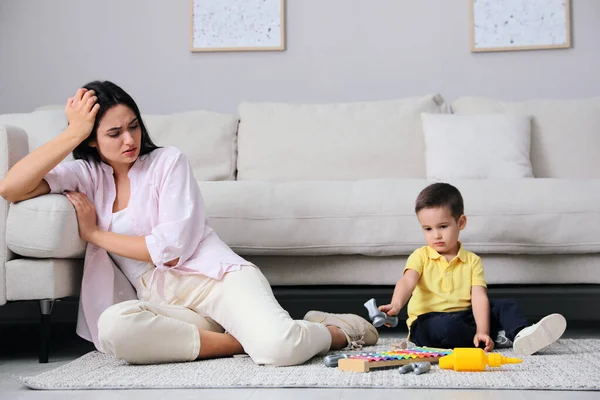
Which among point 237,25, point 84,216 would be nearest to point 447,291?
point 84,216

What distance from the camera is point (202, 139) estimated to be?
11.0 feet

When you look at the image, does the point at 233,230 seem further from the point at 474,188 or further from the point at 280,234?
the point at 474,188

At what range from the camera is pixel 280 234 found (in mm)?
2561

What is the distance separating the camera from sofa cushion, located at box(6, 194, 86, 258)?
2.11 meters

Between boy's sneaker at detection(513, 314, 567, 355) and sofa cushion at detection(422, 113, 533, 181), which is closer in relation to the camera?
boy's sneaker at detection(513, 314, 567, 355)

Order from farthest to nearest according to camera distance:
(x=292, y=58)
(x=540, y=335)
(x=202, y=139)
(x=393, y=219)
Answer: (x=292, y=58) < (x=202, y=139) < (x=393, y=219) < (x=540, y=335)

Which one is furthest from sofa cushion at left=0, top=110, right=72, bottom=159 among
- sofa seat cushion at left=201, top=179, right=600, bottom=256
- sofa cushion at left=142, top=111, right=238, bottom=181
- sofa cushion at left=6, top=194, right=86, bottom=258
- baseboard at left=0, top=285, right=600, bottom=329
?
sofa cushion at left=6, top=194, right=86, bottom=258

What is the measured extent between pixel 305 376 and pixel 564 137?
190cm

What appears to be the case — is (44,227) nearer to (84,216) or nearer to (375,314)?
(84,216)

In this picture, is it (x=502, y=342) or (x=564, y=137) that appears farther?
(x=564, y=137)

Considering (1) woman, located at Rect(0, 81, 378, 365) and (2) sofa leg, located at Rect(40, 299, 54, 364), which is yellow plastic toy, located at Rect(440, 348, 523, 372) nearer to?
(1) woman, located at Rect(0, 81, 378, 365)

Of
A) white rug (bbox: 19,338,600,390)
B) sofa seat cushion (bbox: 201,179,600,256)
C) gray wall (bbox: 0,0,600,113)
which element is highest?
gray wall (bbox: 0,0,600,113)

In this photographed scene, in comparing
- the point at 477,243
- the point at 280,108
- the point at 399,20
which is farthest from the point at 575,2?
the point at 477,243

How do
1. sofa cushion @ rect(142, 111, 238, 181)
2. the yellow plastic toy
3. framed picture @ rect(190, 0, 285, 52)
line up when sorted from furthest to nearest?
framed picture @ rect(190, 0, 285, 52) < sofa cushion @ rect(142, 111, 238, 181) < the yellow plastic toy
